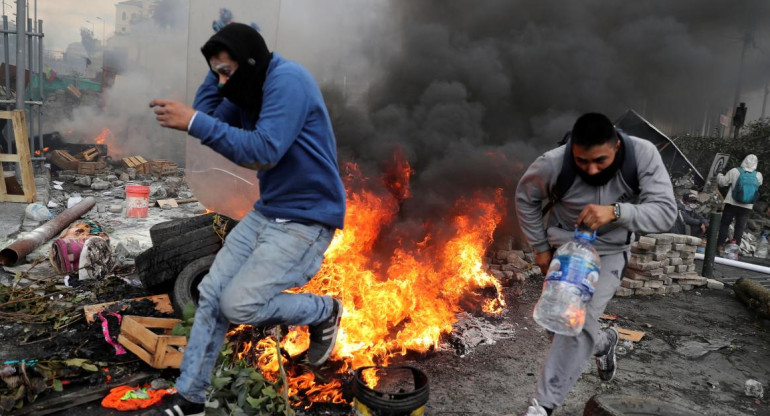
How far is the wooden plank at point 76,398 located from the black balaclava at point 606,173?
10.5ft

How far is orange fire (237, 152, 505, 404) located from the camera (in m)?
4.09

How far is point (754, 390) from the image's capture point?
429 cm

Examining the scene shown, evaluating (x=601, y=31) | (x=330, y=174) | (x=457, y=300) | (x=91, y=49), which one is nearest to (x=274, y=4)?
(x=330, y=174)

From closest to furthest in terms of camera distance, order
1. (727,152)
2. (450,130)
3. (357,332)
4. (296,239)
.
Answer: (296,239), (357,332), (450,130), (727,152)

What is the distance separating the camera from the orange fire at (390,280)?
409cm

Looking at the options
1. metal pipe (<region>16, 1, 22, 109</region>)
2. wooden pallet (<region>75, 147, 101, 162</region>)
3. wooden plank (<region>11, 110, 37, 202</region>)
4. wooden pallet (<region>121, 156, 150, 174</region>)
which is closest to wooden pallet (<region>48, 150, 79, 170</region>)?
wooden pallet (<region>75, 147, 101, 162</region>)

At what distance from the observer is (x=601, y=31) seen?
9258 mm

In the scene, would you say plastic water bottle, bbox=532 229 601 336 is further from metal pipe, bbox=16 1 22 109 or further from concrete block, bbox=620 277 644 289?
metal pipe, bbox=16 1 22 109

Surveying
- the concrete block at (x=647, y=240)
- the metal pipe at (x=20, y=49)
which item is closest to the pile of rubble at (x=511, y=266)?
the concrete block at (x=647, y=240)

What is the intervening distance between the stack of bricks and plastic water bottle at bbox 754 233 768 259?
21.2ft

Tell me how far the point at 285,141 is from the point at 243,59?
0.52 metres

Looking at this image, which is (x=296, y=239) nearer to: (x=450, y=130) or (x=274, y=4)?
(x=274, y=4)

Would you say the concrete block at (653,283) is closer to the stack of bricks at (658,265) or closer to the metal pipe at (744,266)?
the stack of bricks at (658,265)

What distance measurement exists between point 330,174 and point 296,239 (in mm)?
434
